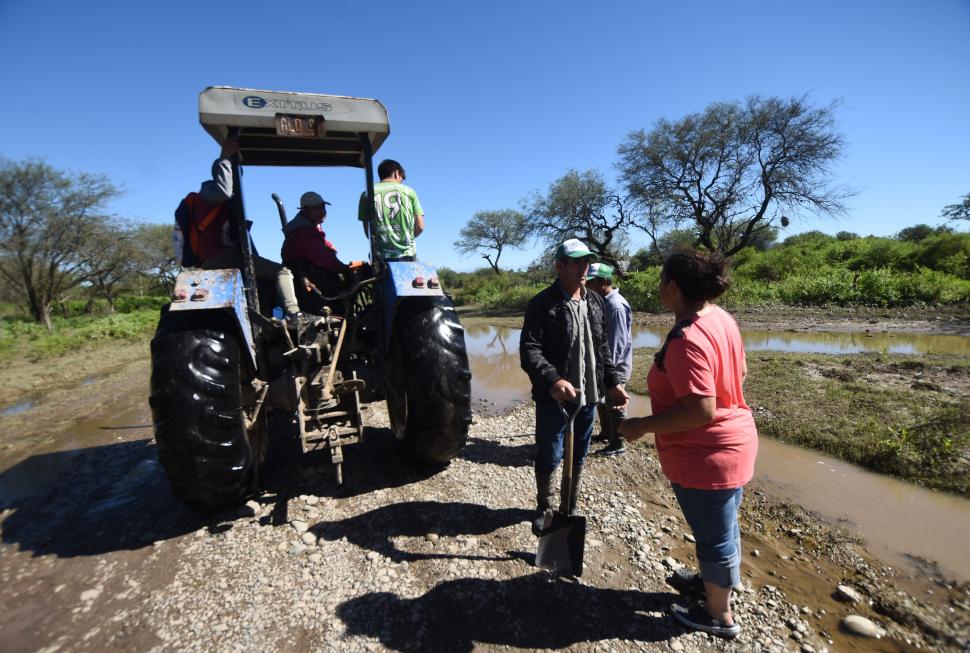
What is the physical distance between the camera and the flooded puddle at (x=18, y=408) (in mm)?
6065

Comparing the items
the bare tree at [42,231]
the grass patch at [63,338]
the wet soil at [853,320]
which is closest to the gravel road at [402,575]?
the wet soil at [853,320]

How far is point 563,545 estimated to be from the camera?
220 centimetres

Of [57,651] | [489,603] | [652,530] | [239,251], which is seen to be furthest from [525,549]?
[239,251]

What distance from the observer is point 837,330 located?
1003cm

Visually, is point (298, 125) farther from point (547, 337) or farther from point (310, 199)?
point (547, 337)

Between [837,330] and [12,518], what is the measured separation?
45.1 ft

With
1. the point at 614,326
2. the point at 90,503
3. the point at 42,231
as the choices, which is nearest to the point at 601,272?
the point at 614,326

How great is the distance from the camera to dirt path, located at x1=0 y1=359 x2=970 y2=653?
1882 millimetres

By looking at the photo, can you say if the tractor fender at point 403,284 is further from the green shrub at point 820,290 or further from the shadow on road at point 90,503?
the green shrub at point 820,290

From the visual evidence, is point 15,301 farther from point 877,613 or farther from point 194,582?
point 877,613

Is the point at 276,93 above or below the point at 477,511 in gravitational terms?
above

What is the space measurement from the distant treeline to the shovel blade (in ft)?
40.4

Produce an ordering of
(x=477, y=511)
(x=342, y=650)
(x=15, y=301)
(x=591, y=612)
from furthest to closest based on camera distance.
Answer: (x=15, y=301), (x=477, y=511), (x=591, y=612), (x=342, y=650)

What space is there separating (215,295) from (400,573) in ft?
6.23
